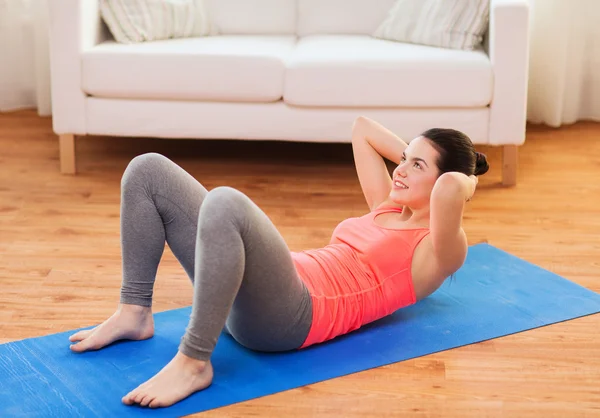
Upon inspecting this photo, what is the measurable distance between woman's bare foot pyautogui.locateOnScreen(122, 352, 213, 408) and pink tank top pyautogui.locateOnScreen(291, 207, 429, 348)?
28cm

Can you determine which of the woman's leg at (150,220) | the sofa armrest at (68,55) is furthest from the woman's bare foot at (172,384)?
the sofa armrest at (68,55)

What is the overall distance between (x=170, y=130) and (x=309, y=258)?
4.83 feet

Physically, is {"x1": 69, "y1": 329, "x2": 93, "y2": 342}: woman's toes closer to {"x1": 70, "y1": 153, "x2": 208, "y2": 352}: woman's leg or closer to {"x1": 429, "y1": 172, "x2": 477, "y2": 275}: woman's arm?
{"x1": 70, "y1": 153, "x2": 208, "y2": 352}: woman's leg

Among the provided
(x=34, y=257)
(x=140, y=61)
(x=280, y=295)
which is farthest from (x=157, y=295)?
(x=140, y=61)

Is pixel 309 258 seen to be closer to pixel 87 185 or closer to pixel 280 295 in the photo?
pixel 280 295

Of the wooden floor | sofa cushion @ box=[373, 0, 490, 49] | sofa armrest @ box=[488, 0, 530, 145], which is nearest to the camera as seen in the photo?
the wooden floor

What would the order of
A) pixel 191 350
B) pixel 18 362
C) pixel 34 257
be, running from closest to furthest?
pixel 191 350, pixel 18 362, pixel 34 257

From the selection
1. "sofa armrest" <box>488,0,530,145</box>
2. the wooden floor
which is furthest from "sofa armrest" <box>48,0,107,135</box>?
"sofa armrest" <box>488,0,530,145</box>

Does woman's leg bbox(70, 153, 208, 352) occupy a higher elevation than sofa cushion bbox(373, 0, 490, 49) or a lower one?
lower

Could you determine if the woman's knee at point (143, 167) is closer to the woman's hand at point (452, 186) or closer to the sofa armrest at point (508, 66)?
the woman's hand at point (452, 186)

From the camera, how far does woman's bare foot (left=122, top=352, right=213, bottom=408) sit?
1.71 metres

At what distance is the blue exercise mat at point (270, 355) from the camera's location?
175 cm

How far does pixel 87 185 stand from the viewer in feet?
10.8

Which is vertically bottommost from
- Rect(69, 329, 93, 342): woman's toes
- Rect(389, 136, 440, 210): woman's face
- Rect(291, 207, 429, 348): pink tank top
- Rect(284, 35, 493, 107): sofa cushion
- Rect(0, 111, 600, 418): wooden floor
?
Rect(0, 111, 600, 418): wooden floor
